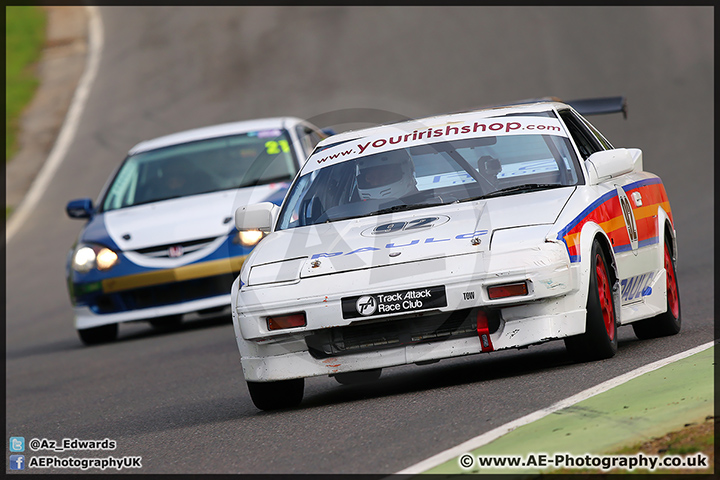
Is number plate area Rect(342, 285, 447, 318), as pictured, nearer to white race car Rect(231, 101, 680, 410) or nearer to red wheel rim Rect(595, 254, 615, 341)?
white race car Rect(231, 101, 680, 410)

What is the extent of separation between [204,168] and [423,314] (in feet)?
A: 24.7

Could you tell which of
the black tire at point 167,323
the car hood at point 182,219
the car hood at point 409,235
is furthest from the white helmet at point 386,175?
the black tire at point 167,323

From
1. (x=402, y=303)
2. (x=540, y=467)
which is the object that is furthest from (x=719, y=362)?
(x=540, y=467)

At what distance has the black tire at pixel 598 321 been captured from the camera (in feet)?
22.9

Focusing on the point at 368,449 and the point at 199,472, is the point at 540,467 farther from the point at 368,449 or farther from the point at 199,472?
the point at 199,472

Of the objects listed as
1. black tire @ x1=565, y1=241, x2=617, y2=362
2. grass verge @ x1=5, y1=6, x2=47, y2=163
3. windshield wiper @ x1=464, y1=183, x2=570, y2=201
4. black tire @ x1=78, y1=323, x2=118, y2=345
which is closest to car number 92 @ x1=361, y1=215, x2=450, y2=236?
windshield wiper @ x1=464, y1=183, x2=570, y2=201

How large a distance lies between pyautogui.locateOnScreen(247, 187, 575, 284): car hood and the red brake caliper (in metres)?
0.35

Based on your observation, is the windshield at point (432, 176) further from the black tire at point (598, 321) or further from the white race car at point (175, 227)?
the white race car at point (175, 227)

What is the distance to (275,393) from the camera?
7453 mm

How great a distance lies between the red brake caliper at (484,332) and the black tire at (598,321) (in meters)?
0.57

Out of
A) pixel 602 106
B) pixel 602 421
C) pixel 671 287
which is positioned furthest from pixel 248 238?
pixel 602 421

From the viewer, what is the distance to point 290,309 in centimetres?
A: 697

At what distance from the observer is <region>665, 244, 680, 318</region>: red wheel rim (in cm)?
843

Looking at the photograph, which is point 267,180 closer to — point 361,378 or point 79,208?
point 79,208
